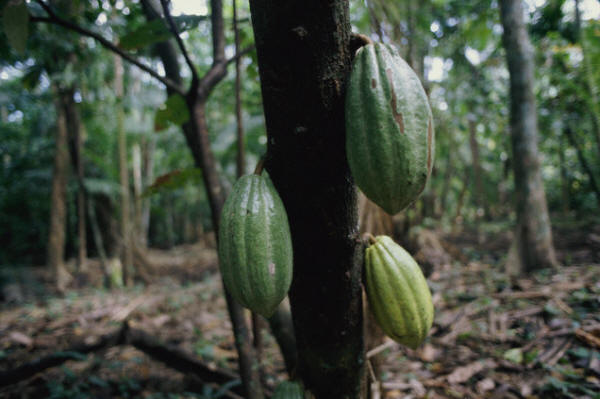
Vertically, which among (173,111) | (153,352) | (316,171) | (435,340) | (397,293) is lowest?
(435,340)

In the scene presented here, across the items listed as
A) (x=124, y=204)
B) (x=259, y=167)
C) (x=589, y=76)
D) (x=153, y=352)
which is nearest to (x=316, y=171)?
(x=259, y=167)

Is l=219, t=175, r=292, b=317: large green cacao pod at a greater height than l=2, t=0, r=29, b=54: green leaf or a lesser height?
lesser

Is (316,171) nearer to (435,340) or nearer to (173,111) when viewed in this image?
(173,111)

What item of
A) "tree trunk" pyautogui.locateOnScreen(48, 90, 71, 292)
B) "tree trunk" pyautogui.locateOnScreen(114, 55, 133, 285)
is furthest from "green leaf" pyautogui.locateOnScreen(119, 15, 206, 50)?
"tree trunk" pyautogui.locateOnScreen(48, 90, 71, 292)

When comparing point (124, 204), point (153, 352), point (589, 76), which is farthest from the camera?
point (124, 204)

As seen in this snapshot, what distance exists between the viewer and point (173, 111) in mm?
1234

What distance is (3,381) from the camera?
4.40 ft

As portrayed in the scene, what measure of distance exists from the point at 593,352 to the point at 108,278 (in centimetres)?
513

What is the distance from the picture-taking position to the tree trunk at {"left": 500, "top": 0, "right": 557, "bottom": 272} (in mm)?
3135

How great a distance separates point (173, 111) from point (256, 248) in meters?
0.79

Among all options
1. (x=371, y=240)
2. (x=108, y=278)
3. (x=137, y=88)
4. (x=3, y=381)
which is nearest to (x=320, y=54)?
(x=371, y=240)

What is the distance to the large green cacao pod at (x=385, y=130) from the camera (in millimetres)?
593

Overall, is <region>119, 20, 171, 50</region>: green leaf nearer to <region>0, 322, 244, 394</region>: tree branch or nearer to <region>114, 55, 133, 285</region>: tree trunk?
<region>0, 322, 244, 394</region>: tree branch

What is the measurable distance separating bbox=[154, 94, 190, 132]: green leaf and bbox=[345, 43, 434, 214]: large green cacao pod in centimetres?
78
